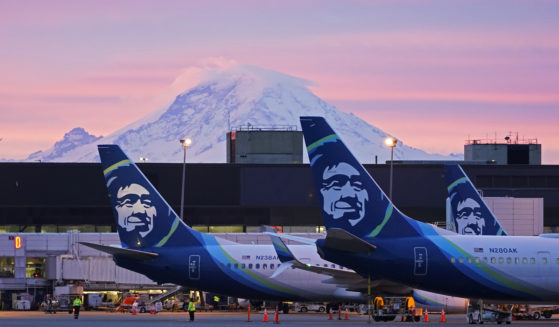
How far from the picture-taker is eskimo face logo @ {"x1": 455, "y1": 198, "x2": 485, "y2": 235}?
7799cm


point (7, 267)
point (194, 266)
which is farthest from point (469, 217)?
point (7, 267)

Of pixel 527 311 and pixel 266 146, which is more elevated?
pixel 266 146

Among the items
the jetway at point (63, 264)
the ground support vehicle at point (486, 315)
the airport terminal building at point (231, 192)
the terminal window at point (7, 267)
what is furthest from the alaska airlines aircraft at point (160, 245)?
the airport terminal building at point (231, 192)

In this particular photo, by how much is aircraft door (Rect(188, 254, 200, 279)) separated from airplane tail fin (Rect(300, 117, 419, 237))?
15109 millimetres

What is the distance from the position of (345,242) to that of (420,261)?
416cm

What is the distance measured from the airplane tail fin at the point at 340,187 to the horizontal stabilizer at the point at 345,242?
989 millimetres

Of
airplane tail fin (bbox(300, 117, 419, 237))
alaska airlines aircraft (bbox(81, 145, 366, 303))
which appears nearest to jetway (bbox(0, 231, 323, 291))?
alaska airlines aircraft (bbox(81, 145, 366, 303))

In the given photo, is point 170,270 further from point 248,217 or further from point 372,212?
point 248,217

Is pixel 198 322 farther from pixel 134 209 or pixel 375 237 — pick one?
pixel 375 237

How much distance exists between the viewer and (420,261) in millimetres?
55594

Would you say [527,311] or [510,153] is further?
[510,153]

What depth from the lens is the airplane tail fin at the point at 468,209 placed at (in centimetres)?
7731

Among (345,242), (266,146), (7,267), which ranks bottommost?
(7,267)

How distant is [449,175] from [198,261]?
2114 cm
